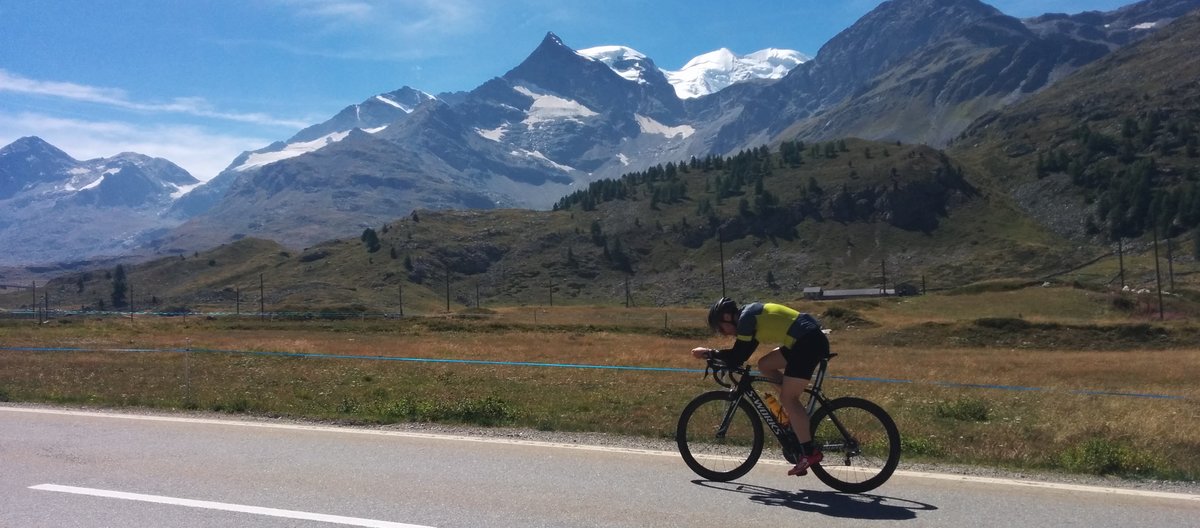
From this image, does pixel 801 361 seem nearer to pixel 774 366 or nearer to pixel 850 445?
pixel 774 366

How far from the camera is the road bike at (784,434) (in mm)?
10195

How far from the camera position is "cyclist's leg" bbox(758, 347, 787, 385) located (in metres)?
10.1

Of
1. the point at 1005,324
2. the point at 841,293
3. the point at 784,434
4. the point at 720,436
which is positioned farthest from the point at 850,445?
the point at 841,293

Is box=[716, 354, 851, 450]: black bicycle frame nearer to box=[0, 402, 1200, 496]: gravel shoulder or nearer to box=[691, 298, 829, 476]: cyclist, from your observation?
box=[691, 298, 829, 476]: cyclist

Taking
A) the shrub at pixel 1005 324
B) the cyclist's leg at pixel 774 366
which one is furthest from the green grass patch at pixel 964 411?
the shrub at pixel 1005 324

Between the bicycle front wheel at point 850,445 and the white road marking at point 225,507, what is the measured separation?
4.94 meters

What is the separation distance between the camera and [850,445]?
1020cm

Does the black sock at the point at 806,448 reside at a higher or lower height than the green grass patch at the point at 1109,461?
higher

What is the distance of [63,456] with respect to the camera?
40.5ft

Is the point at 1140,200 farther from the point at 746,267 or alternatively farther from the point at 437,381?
the point at 437,381

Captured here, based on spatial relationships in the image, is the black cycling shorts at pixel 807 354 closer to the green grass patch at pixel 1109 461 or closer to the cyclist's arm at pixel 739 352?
the cyclist's arm at pixel 739 352

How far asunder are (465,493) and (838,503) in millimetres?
4336

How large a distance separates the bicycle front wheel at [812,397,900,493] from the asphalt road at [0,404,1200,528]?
23cm

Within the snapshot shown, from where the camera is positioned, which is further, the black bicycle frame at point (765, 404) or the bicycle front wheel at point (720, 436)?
the bicycle front wheel at point (720, 436)
